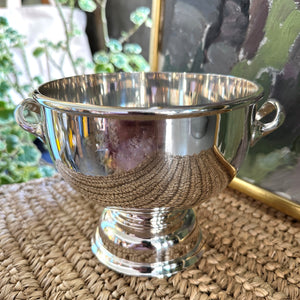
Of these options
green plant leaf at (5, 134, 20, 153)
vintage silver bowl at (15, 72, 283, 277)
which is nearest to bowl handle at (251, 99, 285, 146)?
vintage silver bowl at (15, 72, 283, 277)

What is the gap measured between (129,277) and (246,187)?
0.88 ft

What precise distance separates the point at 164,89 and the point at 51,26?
0.87m

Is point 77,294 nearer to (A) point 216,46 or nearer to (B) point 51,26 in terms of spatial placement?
(A) point 216,46

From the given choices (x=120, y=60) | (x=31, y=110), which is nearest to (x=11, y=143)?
(x=120, y=60)

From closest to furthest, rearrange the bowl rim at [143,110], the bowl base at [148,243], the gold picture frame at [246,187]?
the bowl rim at [143,110] < the bowl base at [148,243] < the gold picture frame at [246,187]

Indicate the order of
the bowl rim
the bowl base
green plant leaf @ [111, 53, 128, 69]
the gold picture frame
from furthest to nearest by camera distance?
1. green plant leaf @ [111, 53, 128, 69]
2. the gold picture frame
3. the bowl base
4. the bowl rim

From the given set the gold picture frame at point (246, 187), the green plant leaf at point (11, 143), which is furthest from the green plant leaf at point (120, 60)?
the green plant leaf at point (11, 143)

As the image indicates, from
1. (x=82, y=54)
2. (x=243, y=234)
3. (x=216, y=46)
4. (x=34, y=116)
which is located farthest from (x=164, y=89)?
(x=82, y=54)

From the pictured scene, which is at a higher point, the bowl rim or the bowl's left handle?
the bowl rim

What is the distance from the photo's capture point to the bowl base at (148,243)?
352mm

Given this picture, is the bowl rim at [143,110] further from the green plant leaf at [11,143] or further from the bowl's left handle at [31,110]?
the green plant leaf at [11,143]

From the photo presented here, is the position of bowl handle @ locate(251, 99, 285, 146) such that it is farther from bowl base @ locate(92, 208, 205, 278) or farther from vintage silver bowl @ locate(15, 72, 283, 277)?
bowl base @ locate(92, 208, 205, 278)

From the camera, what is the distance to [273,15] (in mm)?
449

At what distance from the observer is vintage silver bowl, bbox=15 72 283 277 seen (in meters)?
0.26
